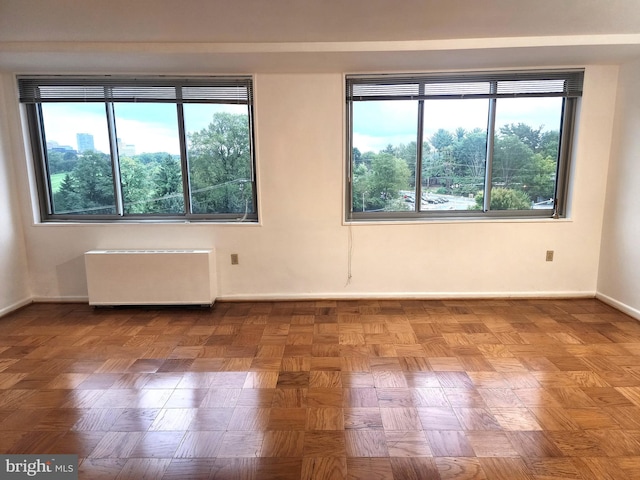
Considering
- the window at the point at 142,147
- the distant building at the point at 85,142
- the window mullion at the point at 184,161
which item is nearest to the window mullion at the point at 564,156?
the window at the point at 142,147

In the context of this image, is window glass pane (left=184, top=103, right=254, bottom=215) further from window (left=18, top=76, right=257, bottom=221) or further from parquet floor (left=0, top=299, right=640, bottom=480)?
parquet floor (left=0, top=299, right=640, bottom=480)

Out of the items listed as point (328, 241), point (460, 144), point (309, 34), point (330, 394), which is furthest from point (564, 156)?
point (330, 394)

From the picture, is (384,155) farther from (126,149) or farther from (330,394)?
(126,149)

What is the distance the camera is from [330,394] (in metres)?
2.21

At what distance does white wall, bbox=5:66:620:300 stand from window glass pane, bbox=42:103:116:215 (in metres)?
0.25

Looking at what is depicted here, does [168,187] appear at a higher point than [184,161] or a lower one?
lower

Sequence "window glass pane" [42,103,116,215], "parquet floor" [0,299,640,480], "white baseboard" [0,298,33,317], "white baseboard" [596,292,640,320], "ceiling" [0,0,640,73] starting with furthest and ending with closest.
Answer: "window glass pane" [42,103,116,215] < "white baseboard" [0,298,33,317] < "white baseboard" [596,292,640,320] < "ceiling" [0,0,640,73] < "parquet floor" [0,299,640,480]

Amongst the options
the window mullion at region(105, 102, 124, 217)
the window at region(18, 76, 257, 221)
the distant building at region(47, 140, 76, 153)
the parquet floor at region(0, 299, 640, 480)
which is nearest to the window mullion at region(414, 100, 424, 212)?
the parquet floor at region(0, 299, 640, 480)

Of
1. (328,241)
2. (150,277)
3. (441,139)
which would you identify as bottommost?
(150,277)

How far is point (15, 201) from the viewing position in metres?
3.70

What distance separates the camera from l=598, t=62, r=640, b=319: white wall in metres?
3.29

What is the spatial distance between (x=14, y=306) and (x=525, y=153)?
5.40m

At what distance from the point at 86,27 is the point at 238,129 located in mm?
1450

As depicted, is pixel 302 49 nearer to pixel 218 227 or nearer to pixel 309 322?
pixel 218 227
